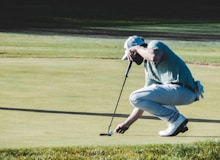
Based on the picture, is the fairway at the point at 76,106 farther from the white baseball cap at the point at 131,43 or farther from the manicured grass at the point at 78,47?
the manicured grass at the point at 78,47

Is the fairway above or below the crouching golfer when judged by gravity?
below

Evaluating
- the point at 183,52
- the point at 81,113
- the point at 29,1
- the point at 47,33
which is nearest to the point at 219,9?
the point at 29,1

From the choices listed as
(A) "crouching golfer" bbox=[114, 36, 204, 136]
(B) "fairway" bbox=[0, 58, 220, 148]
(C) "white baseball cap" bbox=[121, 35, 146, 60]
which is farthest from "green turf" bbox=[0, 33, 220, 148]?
(C) "white baseball cap" bbox=[121, 35, 146, 60]

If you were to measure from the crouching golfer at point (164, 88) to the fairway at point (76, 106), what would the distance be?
0.18 metres

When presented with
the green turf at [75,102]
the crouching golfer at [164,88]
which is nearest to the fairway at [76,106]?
the green turf at [75,102]

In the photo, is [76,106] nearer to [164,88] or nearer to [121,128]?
[121,128]

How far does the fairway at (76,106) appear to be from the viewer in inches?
395

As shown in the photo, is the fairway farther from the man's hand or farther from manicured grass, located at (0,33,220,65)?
→ manicured grass, located at (0,33,220,65)

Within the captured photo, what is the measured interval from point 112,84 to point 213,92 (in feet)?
5.53

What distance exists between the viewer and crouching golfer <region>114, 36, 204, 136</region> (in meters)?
10.1

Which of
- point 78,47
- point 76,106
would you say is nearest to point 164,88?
point 76,106

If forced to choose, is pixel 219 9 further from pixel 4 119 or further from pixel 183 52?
pixel 4 119

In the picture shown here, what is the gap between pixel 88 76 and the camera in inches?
640

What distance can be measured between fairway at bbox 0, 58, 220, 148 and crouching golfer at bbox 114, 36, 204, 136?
6.9 inches
